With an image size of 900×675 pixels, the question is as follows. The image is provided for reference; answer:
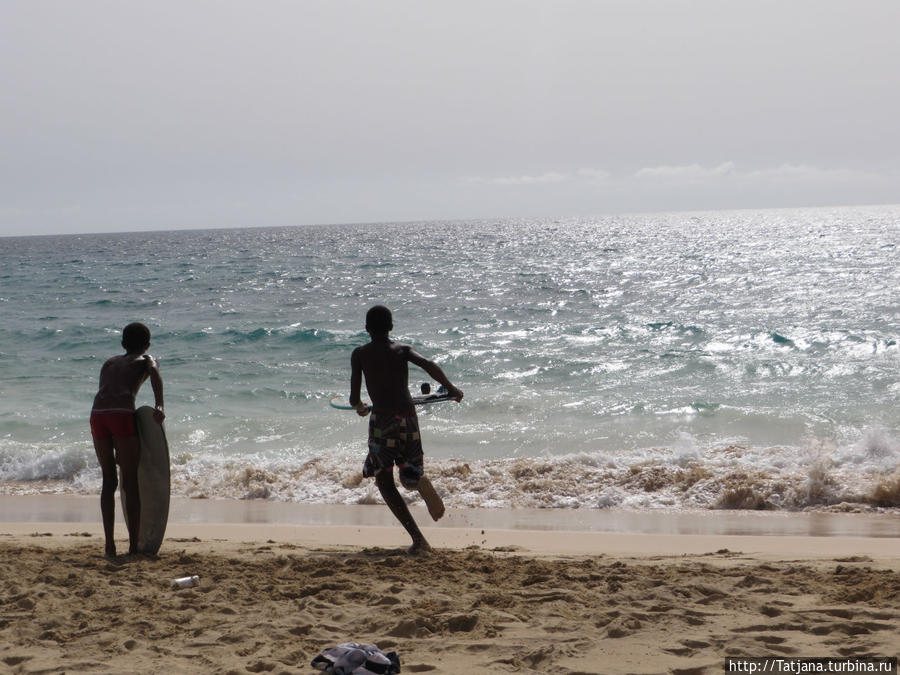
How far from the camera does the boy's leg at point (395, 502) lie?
220 inches

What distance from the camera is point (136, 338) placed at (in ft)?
18.0

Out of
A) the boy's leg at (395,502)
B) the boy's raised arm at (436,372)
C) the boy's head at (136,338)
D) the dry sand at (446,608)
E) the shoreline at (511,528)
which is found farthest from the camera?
the shoreline at (511,528)

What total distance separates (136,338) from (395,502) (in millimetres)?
1987

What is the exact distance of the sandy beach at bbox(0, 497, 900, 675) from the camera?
12.1 feet

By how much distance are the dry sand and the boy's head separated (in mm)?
1356

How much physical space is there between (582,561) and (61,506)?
5.90m

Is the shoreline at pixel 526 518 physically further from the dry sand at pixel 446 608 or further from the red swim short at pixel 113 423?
the red swim short at pixel 113 423

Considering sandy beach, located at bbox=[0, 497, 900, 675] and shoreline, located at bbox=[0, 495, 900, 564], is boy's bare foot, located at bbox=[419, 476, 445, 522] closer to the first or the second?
sandy beach, located at bbox=[0, 497, 900, 675]

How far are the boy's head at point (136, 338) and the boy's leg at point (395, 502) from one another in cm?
174

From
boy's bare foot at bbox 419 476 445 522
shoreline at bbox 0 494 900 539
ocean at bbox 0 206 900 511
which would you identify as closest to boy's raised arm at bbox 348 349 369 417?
boy's bare foot at bbox 419 476 445 522

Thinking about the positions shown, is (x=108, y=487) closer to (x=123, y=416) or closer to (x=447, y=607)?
(x=123, y=416)

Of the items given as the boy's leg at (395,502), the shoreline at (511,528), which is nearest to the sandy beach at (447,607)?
the boy's leg at (395,502)

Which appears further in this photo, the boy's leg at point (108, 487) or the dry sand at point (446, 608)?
the boy's leg at point (108, 487)

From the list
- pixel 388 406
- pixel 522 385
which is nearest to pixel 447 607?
pixel 388 406
